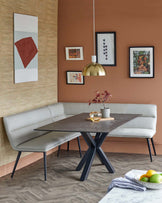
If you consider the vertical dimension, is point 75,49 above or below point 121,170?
above

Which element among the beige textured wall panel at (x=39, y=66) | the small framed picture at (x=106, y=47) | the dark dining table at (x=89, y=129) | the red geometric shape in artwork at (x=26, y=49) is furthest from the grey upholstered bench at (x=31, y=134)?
the small framed picture at (x=106, y=47)

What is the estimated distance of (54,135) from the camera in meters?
6.47

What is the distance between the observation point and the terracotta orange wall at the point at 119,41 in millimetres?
7090

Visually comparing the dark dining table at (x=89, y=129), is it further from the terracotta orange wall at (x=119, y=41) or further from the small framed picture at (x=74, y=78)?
the small framed picture at (x=74, y=78)

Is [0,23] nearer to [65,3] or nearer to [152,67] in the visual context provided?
[65,3]

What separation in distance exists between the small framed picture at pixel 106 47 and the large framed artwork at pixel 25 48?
1.20 m

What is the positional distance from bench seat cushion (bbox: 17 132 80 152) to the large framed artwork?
0.95 m

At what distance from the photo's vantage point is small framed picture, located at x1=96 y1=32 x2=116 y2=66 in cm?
730

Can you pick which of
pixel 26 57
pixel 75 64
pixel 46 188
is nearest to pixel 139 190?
pixel 46 188

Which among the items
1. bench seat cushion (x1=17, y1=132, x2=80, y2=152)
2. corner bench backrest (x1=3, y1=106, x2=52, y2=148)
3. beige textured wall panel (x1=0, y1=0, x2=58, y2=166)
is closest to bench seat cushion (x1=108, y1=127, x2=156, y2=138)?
bench seat cushion (x1=17, y1=132, x2=80, y2=152)

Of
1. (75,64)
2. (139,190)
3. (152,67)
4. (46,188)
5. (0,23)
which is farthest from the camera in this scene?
(75,64)

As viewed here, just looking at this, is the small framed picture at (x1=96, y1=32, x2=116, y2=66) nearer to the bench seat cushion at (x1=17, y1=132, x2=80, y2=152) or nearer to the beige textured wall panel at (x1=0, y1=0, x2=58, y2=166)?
the beige textured wall panel at (x1=0, y1=0, x2=58, y2=166)

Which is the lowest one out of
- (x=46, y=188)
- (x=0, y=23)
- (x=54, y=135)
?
(x=46, y=188)

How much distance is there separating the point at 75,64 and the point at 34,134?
182 cm
